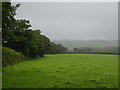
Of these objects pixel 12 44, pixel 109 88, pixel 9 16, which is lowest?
pixel 109 88

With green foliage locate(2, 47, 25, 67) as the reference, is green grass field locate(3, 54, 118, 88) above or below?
below

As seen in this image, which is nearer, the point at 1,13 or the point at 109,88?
the point at 109,88

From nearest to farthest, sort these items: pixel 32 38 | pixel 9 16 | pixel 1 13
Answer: pixel 1 13
pixel 9 16
pixel 32 38

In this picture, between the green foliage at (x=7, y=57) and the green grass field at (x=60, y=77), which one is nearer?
the green grass field at (x=60, y=77)

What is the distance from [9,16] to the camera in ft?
63.4

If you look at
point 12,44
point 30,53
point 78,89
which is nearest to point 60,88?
point 78,89

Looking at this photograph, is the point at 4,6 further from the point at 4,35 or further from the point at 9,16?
the point at 4,35

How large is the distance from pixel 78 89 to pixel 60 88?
1132 millimetres

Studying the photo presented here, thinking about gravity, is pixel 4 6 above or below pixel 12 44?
above

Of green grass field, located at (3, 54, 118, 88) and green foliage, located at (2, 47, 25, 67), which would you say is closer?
green grass field, located at (3, 54, 118, 88)

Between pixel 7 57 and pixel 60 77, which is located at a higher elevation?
pixel 7 57

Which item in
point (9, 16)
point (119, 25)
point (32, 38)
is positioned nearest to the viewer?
point (119, 25)

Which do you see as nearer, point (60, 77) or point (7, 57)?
point (60, 77)

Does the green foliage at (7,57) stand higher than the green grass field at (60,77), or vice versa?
the green foliage at (7,57)
